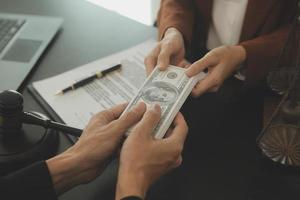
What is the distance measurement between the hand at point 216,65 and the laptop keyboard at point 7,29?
0.55m

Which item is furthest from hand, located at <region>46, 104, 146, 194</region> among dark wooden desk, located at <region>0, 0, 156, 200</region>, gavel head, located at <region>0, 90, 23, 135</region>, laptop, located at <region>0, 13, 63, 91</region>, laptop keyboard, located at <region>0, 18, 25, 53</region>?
laptop keyboard, located at <region>0, 18, 25, 53</region>

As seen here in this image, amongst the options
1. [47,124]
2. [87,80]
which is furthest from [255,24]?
[47,124]

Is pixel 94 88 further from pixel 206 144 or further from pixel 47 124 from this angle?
pixel 206 144

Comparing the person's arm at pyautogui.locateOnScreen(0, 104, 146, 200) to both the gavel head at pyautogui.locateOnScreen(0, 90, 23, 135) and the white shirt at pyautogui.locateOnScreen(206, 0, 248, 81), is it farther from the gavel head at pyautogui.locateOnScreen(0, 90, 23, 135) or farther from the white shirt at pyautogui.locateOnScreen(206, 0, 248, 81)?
the white shirt at pyautogui.locateOnScreen(206, 0, 248, 81)

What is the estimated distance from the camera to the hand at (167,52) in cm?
78

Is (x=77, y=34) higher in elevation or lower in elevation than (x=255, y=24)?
lower

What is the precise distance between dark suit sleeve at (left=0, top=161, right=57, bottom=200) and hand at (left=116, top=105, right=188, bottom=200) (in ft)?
0.39

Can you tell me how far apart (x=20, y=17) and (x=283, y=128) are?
0.83m

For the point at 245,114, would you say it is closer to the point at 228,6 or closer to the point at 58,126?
the point at 228,6

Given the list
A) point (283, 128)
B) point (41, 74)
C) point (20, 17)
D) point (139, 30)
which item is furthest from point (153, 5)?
point (283, 128)

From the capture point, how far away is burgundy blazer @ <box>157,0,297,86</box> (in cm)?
81

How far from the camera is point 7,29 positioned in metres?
1.02

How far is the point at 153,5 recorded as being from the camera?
1.44 m

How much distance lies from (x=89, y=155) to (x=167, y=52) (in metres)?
0.31
